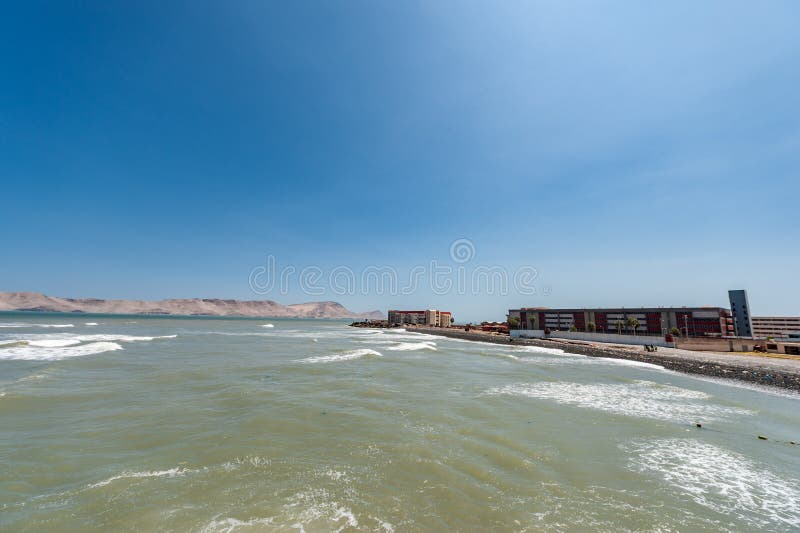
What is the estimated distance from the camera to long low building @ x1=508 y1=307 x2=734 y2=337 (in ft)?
233

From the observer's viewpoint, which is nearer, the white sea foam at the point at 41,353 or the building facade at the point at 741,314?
the white sea foam at the point at 41,353

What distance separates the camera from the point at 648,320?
7631 centimetres

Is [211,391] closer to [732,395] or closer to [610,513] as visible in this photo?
[610,513]

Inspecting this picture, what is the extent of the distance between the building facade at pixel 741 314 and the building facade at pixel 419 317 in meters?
101

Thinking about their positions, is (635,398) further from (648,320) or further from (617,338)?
(648,320)

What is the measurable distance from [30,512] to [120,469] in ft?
5.21

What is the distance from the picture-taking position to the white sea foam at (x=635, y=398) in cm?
1395

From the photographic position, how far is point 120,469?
7.45 meters

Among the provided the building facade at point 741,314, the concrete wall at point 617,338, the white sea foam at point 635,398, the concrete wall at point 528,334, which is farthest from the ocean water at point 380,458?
the building facade at point 741,314

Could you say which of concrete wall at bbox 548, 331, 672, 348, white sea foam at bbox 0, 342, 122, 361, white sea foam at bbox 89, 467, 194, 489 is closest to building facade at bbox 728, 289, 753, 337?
concrete wall at bbox 548, 331, 672, 348

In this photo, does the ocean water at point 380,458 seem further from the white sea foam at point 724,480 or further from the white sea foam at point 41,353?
the white sea foam at point 41,353

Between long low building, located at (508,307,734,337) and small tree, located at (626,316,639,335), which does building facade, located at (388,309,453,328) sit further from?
small tree, located at (626,316,639,335)

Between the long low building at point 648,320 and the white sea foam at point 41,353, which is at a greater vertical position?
the long low building at point 648,320

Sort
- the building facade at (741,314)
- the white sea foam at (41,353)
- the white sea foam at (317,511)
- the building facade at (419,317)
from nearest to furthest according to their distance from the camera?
the white sea foam at (317,511)
the white sea foam at (41,353)
the building facade at (741,314)
the building facade at (419,317)
